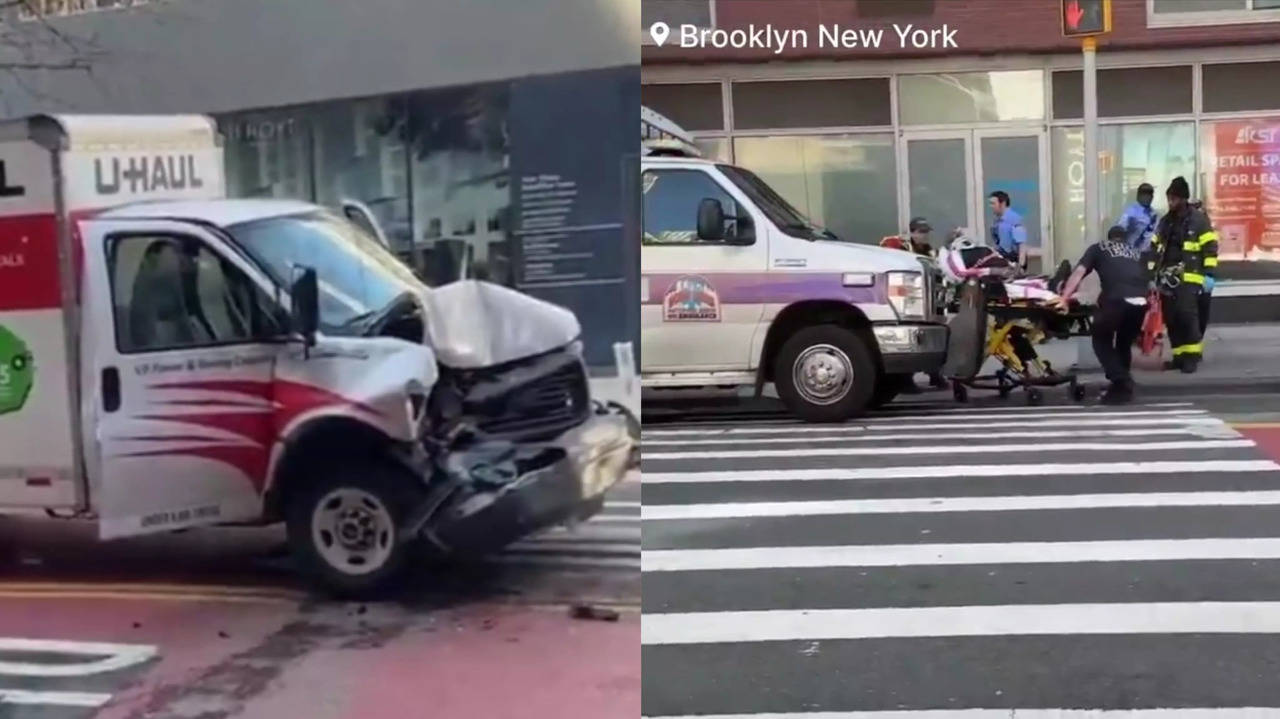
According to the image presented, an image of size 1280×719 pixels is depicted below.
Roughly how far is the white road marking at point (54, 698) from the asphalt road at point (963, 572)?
9.09 feet

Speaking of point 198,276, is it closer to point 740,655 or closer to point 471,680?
point 471,680

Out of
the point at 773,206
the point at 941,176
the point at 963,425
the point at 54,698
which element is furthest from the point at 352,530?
the point at 941,176

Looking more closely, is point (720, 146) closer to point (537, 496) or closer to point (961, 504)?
point (961, 504)

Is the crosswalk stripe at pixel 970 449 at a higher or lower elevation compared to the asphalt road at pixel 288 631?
lower

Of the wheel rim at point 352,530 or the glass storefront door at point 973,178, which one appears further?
the glass storefront door at point 973,178

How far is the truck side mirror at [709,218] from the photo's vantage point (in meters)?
10.3

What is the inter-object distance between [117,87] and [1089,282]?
12105 millimetres

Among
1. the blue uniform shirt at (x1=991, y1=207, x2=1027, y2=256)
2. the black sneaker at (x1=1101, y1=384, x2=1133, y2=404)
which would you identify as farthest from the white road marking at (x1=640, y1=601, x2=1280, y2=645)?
the blue uniform shirt at (x1=991, y1=207, x2=1027, y2=256)

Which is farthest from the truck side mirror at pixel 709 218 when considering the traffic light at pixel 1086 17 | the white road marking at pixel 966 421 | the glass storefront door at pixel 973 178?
the glass storefront door at pixel 973 178

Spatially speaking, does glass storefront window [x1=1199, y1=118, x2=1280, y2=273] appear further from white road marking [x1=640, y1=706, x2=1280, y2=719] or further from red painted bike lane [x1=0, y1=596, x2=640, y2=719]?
red painted bike lane [x1=0, y1=596, x2=640, y2=719]

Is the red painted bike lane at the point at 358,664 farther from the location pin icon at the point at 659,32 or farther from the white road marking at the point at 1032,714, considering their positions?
the location pin icon at the point at 659,32

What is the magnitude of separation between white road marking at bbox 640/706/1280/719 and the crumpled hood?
2727mm

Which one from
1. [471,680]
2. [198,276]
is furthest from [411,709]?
[198,276]

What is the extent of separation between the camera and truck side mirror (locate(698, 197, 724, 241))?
10258mm
